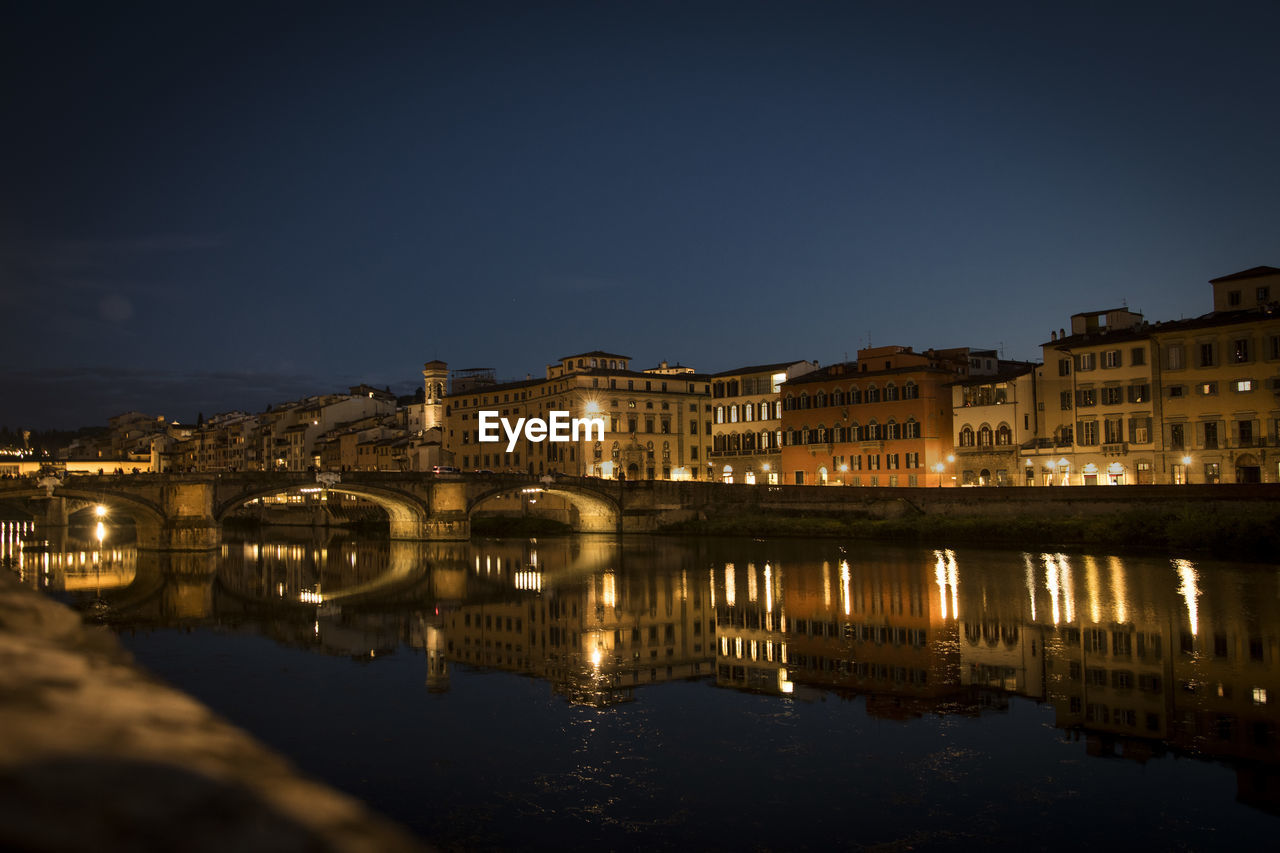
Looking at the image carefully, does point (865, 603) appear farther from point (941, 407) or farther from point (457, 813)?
point (941, 407)

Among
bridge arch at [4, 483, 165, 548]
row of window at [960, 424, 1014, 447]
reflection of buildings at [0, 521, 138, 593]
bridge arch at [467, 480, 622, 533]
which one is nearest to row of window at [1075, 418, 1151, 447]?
row of window at [960, 424, 1014, 447]

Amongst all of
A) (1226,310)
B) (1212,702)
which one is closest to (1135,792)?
(1212,702)

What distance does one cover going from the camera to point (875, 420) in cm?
7175

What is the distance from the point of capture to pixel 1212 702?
18.2 metres

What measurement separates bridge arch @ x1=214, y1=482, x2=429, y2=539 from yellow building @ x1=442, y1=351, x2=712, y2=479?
17.8 m

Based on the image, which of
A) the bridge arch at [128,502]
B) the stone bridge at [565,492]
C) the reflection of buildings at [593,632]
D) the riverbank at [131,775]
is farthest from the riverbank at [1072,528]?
the riverbank at [131,775]

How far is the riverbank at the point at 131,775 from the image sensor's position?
146 cm

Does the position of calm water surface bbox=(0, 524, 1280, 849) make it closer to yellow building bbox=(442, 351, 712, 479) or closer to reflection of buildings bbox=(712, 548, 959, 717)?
reflection of buildings bbox=(712, 548, 959, 717)

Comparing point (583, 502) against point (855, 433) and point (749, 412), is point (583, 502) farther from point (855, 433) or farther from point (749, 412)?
point (855, 433)

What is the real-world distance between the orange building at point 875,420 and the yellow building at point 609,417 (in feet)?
46.0

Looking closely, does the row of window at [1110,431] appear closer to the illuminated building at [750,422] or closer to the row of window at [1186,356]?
the row of window at [1186,356]

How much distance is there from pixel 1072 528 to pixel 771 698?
3896 centimetres

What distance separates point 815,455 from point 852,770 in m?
62.8

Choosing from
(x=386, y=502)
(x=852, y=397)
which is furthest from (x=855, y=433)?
(x=386, y=502)
